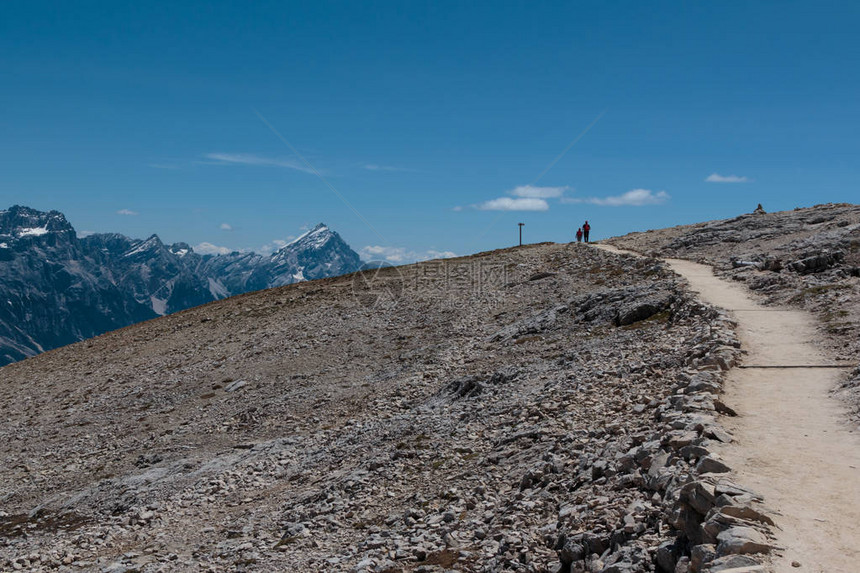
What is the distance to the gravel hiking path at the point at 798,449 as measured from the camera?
8.98 metres

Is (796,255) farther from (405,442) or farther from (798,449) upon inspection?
(405,442)

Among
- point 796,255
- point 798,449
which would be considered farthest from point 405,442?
point 796,255

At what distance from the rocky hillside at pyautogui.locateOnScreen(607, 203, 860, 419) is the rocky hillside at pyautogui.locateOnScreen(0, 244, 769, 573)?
176 inches

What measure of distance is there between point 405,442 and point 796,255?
2985 centimetres

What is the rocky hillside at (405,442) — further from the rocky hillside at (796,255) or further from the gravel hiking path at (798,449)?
the rocky hillside at (796,255)

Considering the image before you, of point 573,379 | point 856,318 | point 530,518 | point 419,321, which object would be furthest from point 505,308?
point 530,518

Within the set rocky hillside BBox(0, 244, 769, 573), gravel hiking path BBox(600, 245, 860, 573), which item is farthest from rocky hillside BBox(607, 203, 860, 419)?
rocky hillside BBox(0, 244, 769, 573)

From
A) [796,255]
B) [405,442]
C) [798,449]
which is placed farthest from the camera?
[796,255]

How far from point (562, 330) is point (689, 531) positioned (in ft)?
71.3

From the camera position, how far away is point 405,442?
20812 millimetres

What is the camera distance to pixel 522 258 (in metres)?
55.3

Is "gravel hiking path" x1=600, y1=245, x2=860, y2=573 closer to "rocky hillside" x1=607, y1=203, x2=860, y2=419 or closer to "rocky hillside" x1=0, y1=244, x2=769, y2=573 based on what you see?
"rocky hillside" x1=0, y1=244, x2=769, y2=573

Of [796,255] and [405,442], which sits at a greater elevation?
[796,255]

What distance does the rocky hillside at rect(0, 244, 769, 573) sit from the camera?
11852 millimetres
